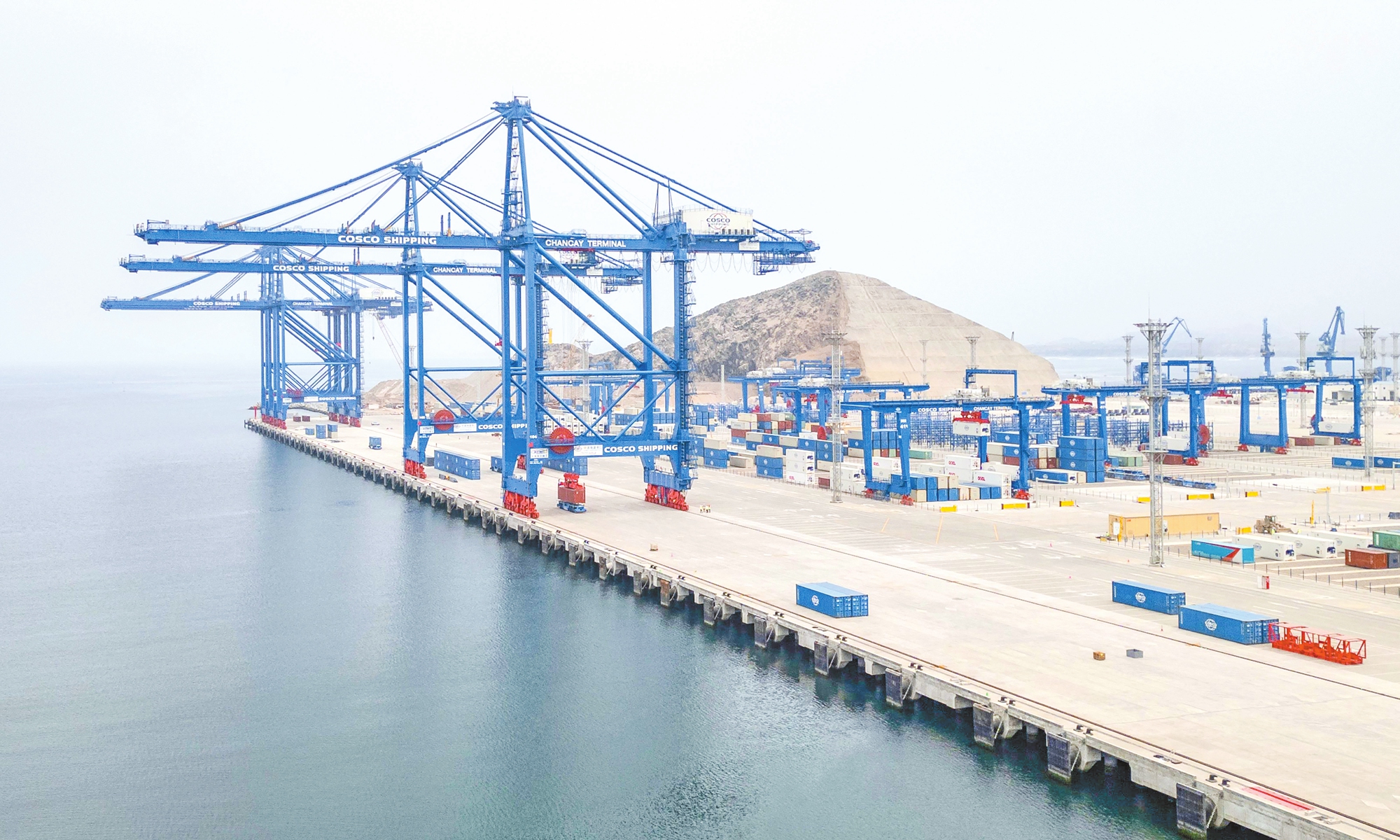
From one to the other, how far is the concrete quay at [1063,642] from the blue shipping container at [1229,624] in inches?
16.4

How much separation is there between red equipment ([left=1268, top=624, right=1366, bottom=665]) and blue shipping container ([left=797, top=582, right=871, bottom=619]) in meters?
10.4

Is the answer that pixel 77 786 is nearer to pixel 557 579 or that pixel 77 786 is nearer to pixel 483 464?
pixel 557 579

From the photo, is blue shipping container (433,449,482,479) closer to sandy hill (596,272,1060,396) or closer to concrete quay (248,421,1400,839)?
concrete quay (248,421,1400,839)

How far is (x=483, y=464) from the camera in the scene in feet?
265

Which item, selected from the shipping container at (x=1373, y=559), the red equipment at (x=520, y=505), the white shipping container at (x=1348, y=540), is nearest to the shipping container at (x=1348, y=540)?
the white shipping container at (x=1348, y=540)

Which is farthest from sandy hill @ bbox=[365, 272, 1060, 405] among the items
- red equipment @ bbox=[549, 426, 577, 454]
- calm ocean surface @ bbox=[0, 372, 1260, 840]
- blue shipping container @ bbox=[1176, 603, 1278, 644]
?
blue shipping container @ bbox=[1176, 603, 1278, 644]

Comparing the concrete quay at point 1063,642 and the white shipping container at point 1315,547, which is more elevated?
the white shipping container at point 1315,547

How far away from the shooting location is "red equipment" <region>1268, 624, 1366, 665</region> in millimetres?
26922

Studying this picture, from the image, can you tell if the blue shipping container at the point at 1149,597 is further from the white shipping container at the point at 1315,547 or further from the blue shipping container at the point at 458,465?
the blue shipping container at the point at 458,465

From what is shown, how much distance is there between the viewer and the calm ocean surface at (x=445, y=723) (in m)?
22.4

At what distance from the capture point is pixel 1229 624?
96.0 ft

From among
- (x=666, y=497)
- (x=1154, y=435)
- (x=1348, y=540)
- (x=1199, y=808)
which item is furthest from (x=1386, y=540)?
(x=666, y=497)

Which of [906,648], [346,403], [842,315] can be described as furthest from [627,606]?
[842,315]

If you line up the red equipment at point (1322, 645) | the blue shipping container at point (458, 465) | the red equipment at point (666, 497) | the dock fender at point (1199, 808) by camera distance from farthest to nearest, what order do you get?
1. the blue shipping container at point (458, 465)
2. the red equipment at point (666, 497)
3. the red equipment at point (1322, 645)
4. the dock fender at point (1199, 808)
